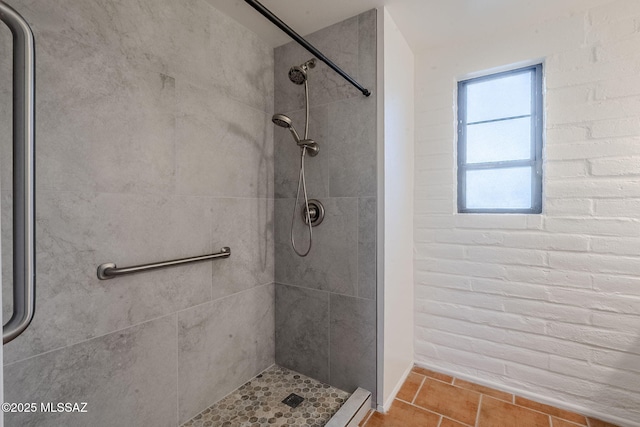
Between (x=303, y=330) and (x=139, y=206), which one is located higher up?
(x=139, y=206)

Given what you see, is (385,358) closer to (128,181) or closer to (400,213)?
(400,213)

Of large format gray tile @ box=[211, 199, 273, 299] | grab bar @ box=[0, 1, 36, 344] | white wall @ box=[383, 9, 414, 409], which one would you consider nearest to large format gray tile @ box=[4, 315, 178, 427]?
large format gray tile @ box=[211, 199, 273, 299]

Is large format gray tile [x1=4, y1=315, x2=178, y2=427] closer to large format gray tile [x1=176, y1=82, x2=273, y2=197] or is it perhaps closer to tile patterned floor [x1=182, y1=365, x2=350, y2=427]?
tile patterned floor [x1=182, y1=365, x2=350, y2=427]

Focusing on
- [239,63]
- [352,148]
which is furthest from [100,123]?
[352,148]

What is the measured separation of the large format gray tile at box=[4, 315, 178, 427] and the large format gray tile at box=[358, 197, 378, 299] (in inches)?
37.2

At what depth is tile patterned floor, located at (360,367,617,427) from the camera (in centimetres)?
151

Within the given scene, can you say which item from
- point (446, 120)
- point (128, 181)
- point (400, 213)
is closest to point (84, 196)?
point (128, 181)

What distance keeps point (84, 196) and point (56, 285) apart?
33cm

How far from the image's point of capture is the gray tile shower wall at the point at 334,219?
160cm

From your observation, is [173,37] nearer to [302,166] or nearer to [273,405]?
[302,166]

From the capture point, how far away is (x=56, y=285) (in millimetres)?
1058

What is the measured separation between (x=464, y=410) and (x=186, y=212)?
176cm

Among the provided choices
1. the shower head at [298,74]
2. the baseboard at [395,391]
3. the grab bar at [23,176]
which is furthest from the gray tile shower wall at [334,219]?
the grab bar at [23,176]

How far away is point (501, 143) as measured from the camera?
182 cm
